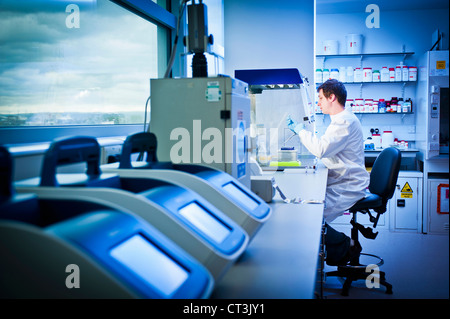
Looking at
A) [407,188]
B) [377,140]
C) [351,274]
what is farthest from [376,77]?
[351,274]

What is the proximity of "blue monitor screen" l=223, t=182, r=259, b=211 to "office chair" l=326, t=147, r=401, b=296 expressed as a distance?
204cm

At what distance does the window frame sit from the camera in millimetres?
1672

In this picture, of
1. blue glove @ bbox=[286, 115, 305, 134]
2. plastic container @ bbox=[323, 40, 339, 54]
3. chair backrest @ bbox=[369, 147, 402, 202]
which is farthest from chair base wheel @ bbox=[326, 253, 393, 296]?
plastic container @ bbox=[323, 40, 339, 54]

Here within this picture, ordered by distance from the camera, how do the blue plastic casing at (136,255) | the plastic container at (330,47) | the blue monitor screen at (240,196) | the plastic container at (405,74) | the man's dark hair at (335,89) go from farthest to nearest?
the plastic container at (330,47), the plastic container at (405,74), the man's dark hair at (335,89), the blue monitor screen at (240,196), the blue plastic casing at (136,255)

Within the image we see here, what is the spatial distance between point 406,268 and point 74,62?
3.21 meters

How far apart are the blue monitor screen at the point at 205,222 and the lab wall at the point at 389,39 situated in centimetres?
523

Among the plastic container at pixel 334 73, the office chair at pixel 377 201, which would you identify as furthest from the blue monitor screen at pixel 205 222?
the plastic container at pixel 334 73

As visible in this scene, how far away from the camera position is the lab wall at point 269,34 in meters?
4.65

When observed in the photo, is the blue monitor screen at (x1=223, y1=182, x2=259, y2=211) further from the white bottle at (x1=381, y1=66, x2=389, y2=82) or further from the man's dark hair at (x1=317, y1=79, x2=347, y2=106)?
the white bottle at (x1=381, y1=66, x2=389, y2=82)

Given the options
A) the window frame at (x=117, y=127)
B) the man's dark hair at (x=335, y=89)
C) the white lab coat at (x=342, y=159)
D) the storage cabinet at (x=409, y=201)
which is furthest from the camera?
the storage cabinet at (x=409, y=201)

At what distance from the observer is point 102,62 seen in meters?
2.51

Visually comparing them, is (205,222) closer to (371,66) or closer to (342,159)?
(342,159)

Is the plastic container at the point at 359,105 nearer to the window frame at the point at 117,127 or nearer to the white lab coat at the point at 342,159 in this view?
the white lab coat at the point at 342,159
